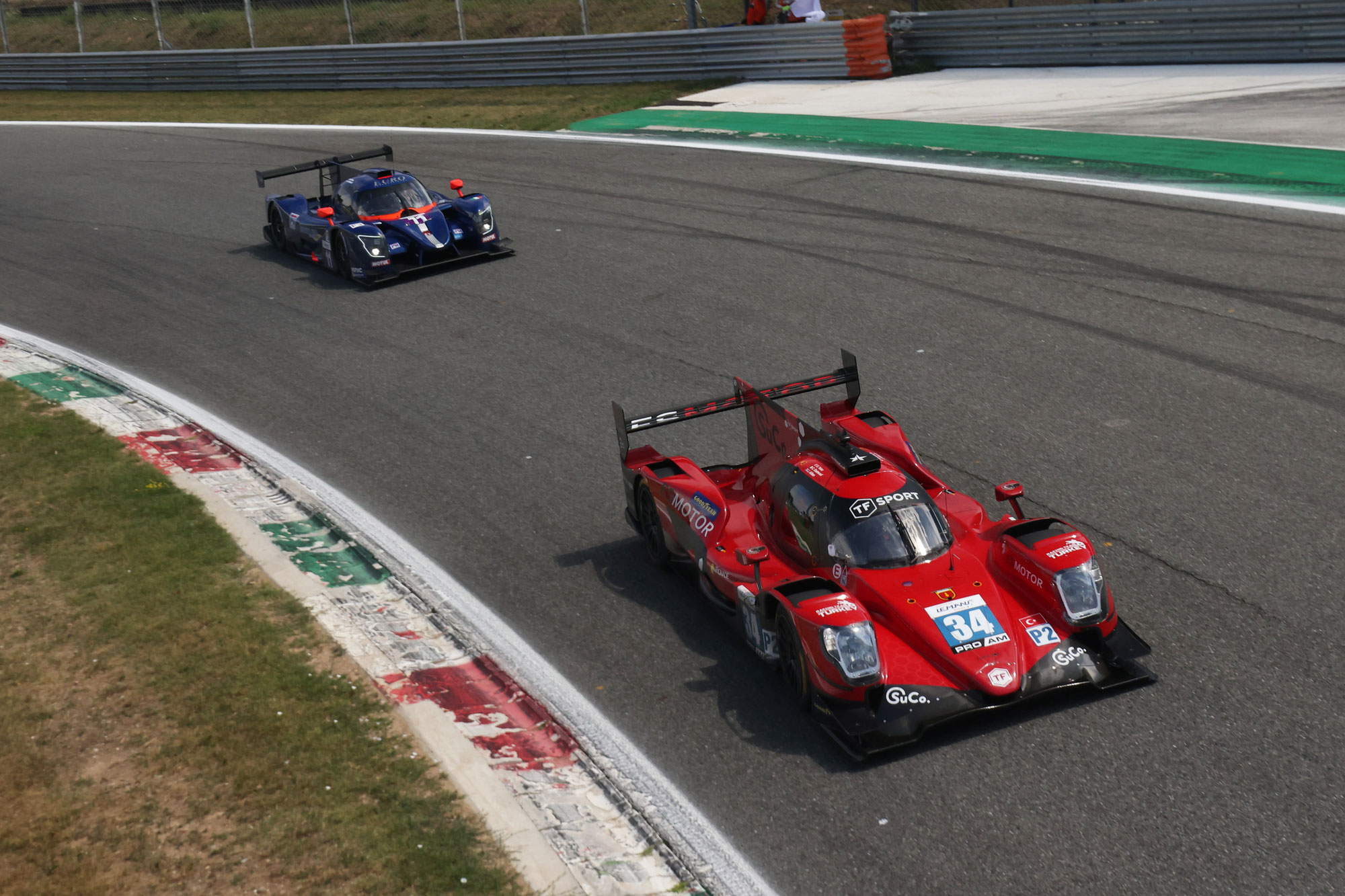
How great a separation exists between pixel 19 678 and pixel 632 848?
4.10 m

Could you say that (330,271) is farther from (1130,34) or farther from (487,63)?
(1130,34)

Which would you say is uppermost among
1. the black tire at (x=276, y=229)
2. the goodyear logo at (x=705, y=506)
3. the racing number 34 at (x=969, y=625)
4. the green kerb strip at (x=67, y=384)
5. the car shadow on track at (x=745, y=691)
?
the black tire at (x=276, y=229)

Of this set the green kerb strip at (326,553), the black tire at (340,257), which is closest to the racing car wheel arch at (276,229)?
the black tire at (340,257)

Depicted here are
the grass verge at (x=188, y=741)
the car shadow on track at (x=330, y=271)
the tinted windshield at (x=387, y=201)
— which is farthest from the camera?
the tinted windshield at (x=387, y=201)

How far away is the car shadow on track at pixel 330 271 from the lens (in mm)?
16531

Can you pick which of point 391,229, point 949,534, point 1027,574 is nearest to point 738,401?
point 949,534

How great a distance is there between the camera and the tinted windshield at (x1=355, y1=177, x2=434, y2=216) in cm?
1700

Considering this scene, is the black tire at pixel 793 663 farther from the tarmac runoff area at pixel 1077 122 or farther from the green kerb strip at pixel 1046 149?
the green kerb strip at pixel 1046 149

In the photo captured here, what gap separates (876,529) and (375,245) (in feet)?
35.4

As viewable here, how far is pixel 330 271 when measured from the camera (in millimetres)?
17375

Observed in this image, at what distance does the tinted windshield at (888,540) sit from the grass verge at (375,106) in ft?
61.2

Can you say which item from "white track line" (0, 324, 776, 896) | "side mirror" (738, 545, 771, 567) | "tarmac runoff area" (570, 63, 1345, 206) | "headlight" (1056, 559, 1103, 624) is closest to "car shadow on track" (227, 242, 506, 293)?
"white track line" (0, 324, 776, 896)

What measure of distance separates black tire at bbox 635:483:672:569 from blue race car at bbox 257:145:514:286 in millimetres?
8186

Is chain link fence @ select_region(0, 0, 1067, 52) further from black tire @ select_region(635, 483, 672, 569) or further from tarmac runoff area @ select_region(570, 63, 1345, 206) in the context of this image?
black tire @ select_region(635, 483, 672, 569)
